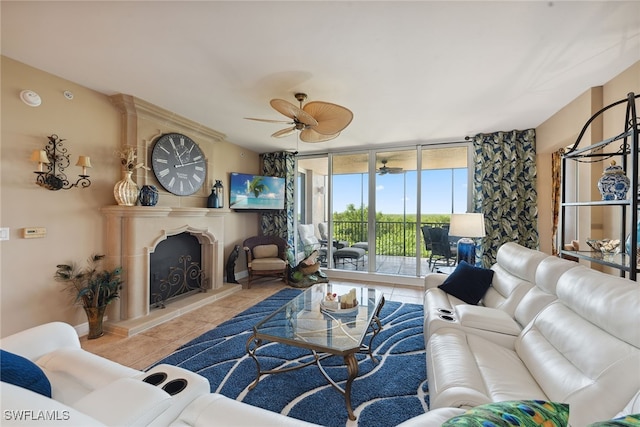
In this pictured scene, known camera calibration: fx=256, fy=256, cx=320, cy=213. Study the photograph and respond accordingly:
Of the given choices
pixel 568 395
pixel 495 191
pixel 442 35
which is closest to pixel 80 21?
pixel 442 35

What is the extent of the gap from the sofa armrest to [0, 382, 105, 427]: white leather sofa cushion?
3.51ft

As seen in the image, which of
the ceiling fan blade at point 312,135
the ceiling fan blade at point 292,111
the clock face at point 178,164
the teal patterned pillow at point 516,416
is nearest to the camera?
the teal patterned pillow at point 516,416

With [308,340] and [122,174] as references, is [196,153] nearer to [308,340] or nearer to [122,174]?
[122,174]

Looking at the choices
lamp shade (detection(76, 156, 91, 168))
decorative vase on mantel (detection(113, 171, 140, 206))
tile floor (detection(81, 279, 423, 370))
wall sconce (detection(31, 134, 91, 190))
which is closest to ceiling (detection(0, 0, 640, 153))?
wall sconce (detection(31, 134, 91, 190))

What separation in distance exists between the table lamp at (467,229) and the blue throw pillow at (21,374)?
3.78 metres

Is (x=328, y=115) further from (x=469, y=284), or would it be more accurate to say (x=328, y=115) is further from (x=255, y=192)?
(x=255, y=192)

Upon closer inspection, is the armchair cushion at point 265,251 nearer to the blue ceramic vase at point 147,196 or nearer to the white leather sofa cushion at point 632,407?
the blue ceramic vase at point 147,196

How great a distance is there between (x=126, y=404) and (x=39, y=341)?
3.03 ft

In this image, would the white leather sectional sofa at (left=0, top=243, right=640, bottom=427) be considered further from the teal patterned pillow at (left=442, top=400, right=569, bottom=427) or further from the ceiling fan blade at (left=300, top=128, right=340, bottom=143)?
the ceiling fan blade at (left=300, top=128, right=340, bottom=143)

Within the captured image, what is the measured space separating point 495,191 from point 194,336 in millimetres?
4486

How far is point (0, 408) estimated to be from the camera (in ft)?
1.66

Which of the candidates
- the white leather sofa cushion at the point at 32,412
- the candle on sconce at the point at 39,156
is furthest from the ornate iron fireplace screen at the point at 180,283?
the white leather sofa cushion at the point at 32,412

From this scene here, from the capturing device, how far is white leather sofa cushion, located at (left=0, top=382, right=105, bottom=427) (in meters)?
0.51

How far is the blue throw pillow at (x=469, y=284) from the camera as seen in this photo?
2.47m
